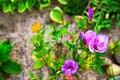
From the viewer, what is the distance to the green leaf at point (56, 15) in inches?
134

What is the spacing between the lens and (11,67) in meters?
3.00

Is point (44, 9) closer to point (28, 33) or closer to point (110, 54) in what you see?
point (28, 33)

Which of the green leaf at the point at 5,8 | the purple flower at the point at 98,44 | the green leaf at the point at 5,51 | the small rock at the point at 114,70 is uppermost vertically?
the purple flower at the point at 98,44

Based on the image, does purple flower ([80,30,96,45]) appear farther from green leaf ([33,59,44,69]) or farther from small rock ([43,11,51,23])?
small rock ([43,11,51,23])

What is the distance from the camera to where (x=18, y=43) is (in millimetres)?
3277

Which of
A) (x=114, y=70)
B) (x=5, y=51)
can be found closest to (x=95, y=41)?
(x=114, y=70)

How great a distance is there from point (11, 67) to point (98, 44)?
1.02 meters

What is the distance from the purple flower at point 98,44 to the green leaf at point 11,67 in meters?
→ 0.95

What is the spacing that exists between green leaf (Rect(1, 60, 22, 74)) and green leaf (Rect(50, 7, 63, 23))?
662 millimetres

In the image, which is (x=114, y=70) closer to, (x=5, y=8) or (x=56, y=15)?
(x=56, y=15)

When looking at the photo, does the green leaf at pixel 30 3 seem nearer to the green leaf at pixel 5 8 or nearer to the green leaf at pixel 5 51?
the green leaf at pixel 5 8

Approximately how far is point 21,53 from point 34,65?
0.22 metres

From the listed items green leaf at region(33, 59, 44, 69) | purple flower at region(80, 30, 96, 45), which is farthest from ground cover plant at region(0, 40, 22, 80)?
purple flower at region(80, 30, 96, 45)

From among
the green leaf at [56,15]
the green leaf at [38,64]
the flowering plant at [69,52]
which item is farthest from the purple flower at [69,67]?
the green leaf at [56,15]
